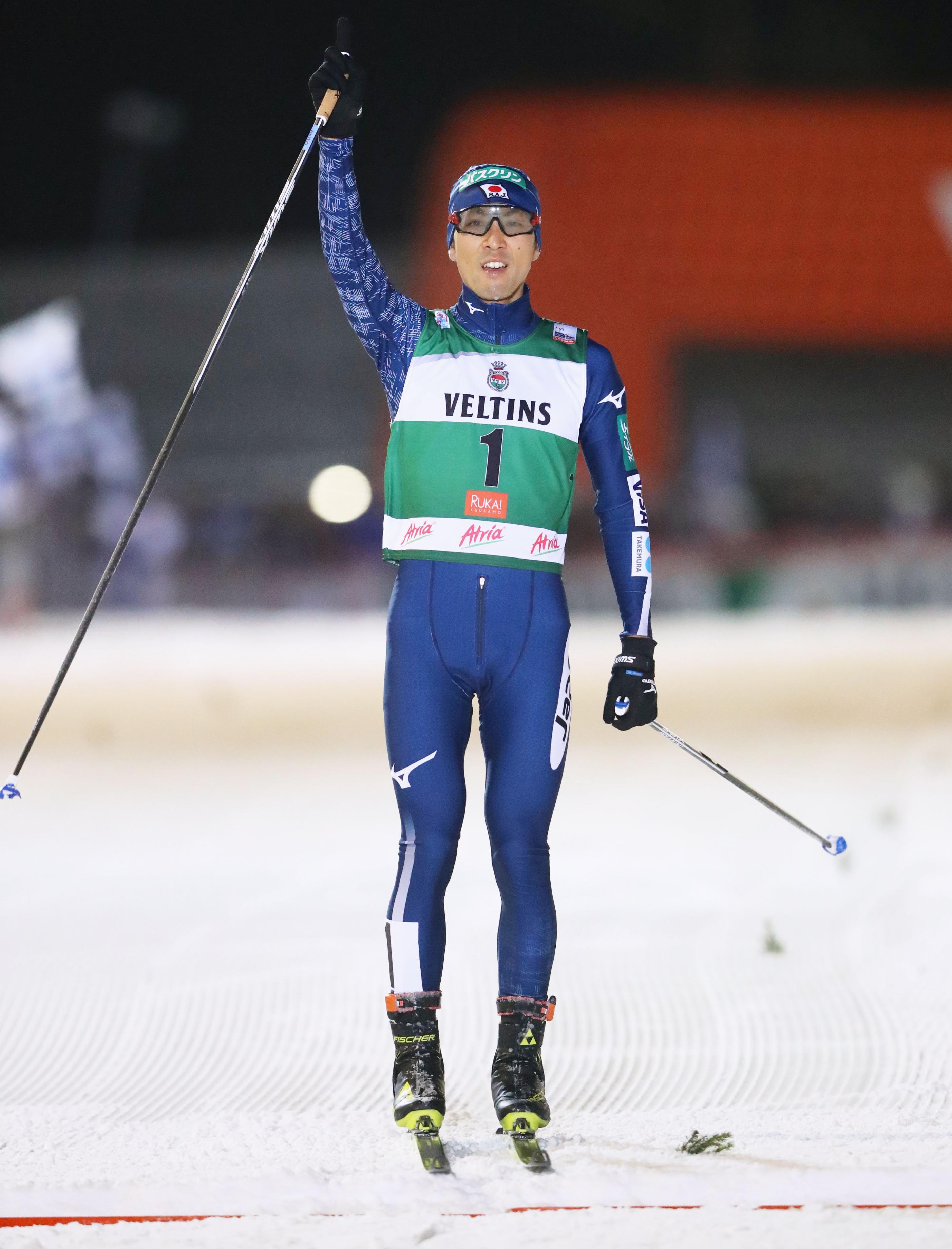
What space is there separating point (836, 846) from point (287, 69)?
3091 cm

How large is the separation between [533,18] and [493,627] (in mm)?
29733

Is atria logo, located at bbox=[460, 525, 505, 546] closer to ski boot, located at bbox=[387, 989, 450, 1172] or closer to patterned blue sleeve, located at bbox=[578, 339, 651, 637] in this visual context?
patterned blue sleeve, located at bbox=[578, 339, 651, 637]

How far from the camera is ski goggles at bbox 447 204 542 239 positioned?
3041 millimetres

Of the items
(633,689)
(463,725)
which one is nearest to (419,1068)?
(463,725)

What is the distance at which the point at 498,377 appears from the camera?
2.99 meters

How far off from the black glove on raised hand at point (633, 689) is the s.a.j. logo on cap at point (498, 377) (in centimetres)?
64

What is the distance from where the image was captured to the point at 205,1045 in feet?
11.6

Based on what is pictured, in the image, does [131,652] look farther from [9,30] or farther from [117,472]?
[9,30]

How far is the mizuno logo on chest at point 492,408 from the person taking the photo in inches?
117

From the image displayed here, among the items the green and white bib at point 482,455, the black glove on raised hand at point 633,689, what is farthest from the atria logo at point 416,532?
→ the black glove on raised hand at point 633,689

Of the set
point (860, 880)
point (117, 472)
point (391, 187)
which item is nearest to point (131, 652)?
point (117, 472)

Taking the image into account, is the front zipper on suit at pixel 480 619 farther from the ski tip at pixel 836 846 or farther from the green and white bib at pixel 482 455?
the ski tip at pixel 836 846

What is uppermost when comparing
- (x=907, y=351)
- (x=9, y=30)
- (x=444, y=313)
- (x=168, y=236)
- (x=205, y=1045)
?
(x=9, y=30)

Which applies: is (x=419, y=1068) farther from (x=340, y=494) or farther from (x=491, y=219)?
(x=340, y=494)
